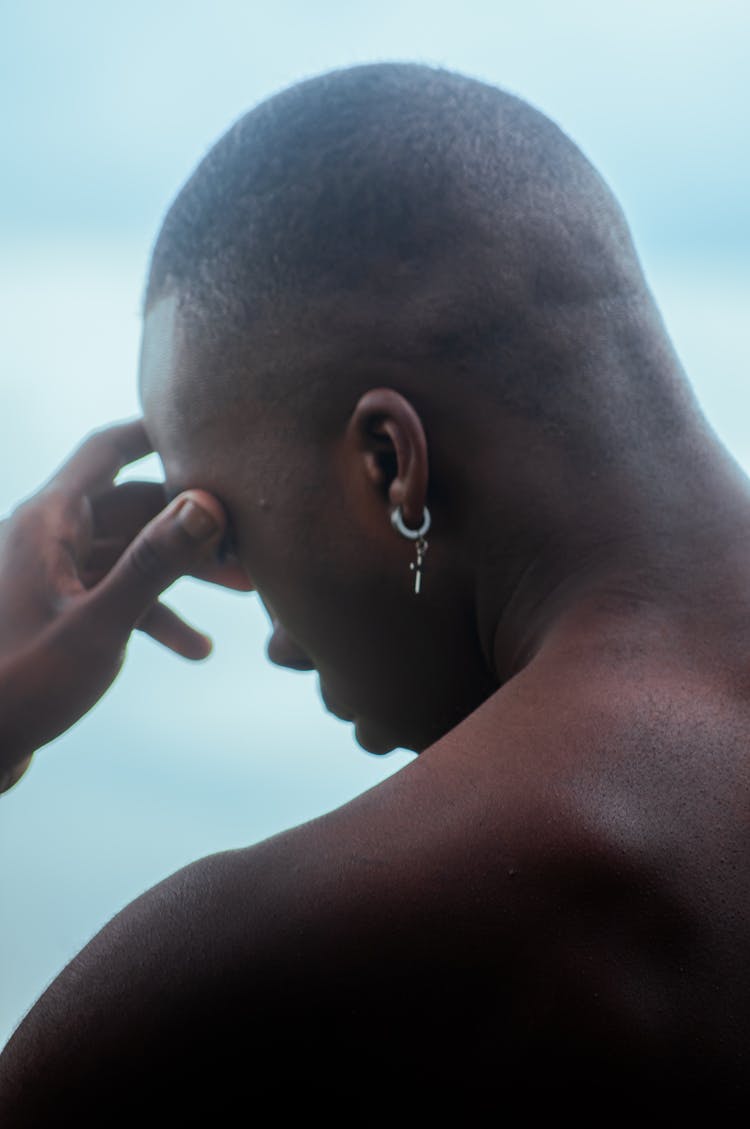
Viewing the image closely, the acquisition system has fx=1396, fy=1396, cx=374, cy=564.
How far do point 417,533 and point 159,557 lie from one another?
28 centimetres

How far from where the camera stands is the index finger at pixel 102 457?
1.47m

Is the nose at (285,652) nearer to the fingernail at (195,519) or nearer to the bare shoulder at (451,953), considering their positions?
the fingernail at (195,519)

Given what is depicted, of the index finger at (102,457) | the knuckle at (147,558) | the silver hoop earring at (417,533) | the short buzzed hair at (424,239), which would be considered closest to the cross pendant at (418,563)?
the silver hoop earring at (417,533)

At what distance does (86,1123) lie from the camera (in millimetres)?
861

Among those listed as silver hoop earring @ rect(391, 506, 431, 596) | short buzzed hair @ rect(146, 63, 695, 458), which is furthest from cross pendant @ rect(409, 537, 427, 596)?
short buzzed hair @ rect(146, 63, 695, 458)

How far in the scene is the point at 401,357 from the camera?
1092mm

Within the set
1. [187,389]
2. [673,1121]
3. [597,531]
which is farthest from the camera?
[187,389]

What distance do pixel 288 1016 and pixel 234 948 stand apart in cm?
5

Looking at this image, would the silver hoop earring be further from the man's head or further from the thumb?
the thumb

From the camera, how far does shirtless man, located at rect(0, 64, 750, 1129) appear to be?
83 centimetres

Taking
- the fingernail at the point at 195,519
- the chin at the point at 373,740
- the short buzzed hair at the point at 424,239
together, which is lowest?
the chin at the point at 373,740

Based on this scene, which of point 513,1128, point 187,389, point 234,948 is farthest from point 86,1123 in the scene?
point 187,389

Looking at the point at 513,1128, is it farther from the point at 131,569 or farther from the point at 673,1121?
the point at 131,569

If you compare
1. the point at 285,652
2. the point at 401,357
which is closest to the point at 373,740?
the point at 285,652
